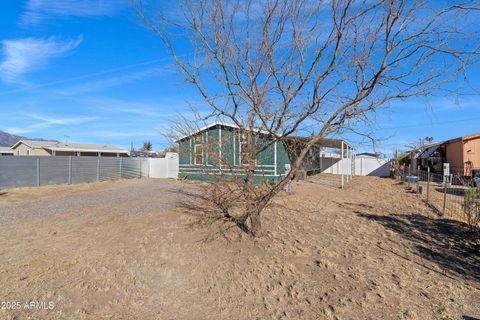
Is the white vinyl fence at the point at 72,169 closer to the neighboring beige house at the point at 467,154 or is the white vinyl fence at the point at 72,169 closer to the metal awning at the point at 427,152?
the neighboring beige house at the point at 467,154

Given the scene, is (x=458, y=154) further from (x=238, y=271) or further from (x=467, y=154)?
(x=238, y=271)

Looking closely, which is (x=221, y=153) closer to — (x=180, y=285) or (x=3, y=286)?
(x=180, y=285)

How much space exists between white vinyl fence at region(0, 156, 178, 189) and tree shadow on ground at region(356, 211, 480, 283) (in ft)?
49.3

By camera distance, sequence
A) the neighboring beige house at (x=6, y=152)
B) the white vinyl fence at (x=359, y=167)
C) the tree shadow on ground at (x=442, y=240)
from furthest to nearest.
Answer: the neighboring beige house at (x=6, y=152) < the white vinyl fence at (x=359, y=167) < the tree shadow on ground at (x=442, y=240)

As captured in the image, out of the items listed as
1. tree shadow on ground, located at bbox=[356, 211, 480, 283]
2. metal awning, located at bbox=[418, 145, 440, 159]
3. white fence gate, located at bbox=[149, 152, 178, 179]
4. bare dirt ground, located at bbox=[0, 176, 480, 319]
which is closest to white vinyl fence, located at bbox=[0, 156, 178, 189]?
white fence gate, located at bbox=[149, 152, 178, 179]

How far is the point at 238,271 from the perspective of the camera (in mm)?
3297

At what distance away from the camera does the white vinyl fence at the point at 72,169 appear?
1305 centimetres

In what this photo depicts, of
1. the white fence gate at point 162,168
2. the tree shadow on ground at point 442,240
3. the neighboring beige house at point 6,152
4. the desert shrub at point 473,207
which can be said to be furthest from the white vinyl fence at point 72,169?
the neighboring beige house at point 6,152

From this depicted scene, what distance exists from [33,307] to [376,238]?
4757mm

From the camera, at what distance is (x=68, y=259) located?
3.51 metres

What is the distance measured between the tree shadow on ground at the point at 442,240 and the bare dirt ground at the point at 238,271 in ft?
0.10

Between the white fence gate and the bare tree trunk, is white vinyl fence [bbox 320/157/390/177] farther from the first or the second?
the bare tree trunk

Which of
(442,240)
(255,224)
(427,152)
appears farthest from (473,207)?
(427,152)

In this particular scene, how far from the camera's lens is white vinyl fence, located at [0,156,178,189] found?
13047mm
